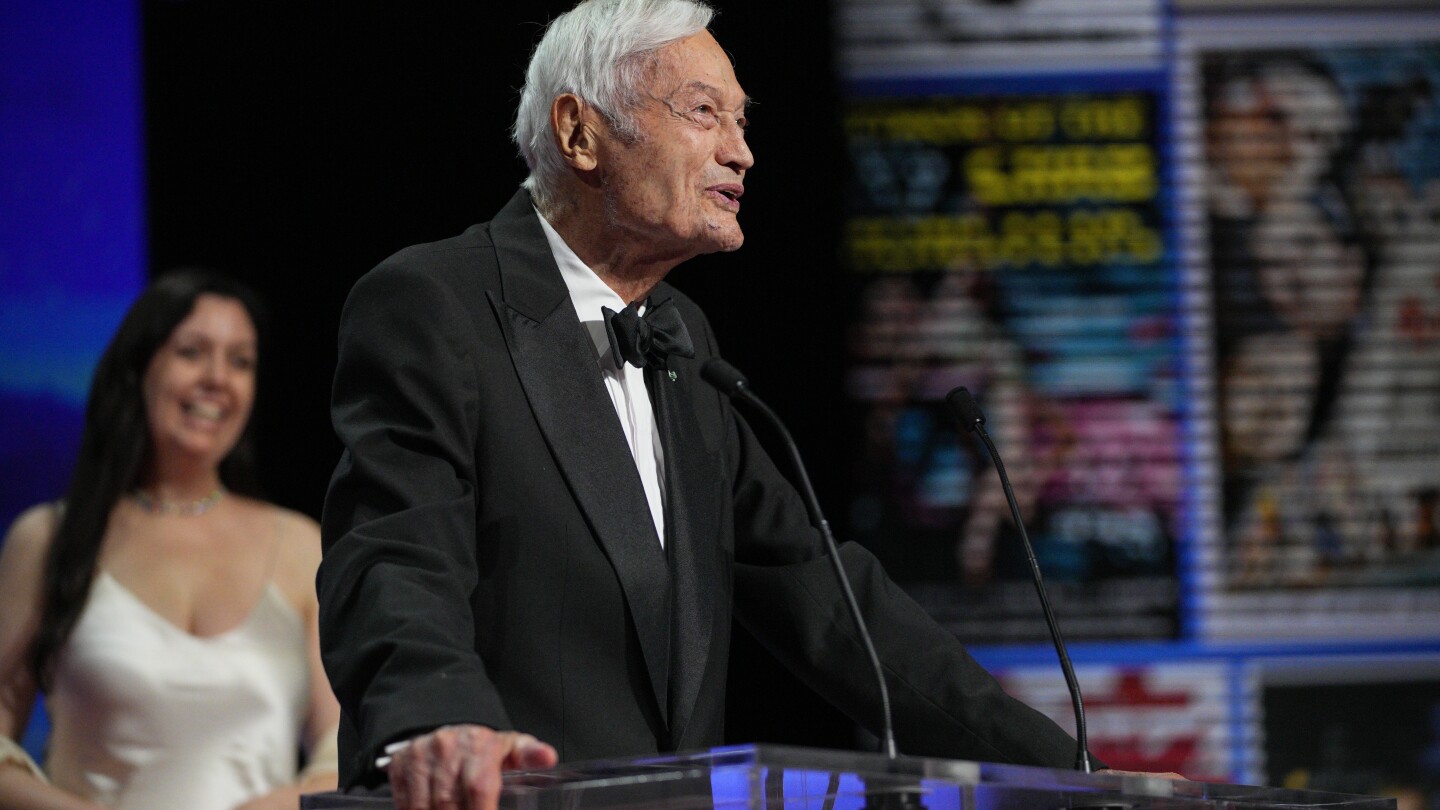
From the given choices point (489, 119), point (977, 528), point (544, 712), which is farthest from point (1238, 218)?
point (544, 712)

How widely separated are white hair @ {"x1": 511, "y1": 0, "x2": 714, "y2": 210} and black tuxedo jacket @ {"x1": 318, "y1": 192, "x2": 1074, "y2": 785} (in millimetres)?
87

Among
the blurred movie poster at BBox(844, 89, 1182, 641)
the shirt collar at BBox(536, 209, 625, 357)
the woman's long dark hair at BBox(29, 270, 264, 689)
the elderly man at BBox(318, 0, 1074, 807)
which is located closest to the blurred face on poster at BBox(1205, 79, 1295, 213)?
the blurred movie poster at BBox(844, 89, 1182, 641)

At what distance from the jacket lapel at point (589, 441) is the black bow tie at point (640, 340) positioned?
0.04m

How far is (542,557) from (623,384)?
0.29 m

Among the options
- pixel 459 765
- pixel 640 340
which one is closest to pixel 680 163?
pixel 640 340

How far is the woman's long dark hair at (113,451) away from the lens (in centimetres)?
330

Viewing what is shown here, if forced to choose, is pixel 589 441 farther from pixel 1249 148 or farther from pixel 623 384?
pixel 1249 148

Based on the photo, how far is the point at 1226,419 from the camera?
398cm

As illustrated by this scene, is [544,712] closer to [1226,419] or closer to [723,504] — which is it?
[723,504]

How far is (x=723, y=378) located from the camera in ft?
5.90

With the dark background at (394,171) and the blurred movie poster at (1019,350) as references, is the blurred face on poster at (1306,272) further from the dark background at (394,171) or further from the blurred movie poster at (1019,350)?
the dark background at (394,171)

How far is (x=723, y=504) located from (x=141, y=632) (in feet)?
5.70

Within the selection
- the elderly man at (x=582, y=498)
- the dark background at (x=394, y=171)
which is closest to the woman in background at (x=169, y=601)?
the dark background at (x=394, y=171)

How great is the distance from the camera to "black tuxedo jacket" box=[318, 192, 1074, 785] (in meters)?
1.63
